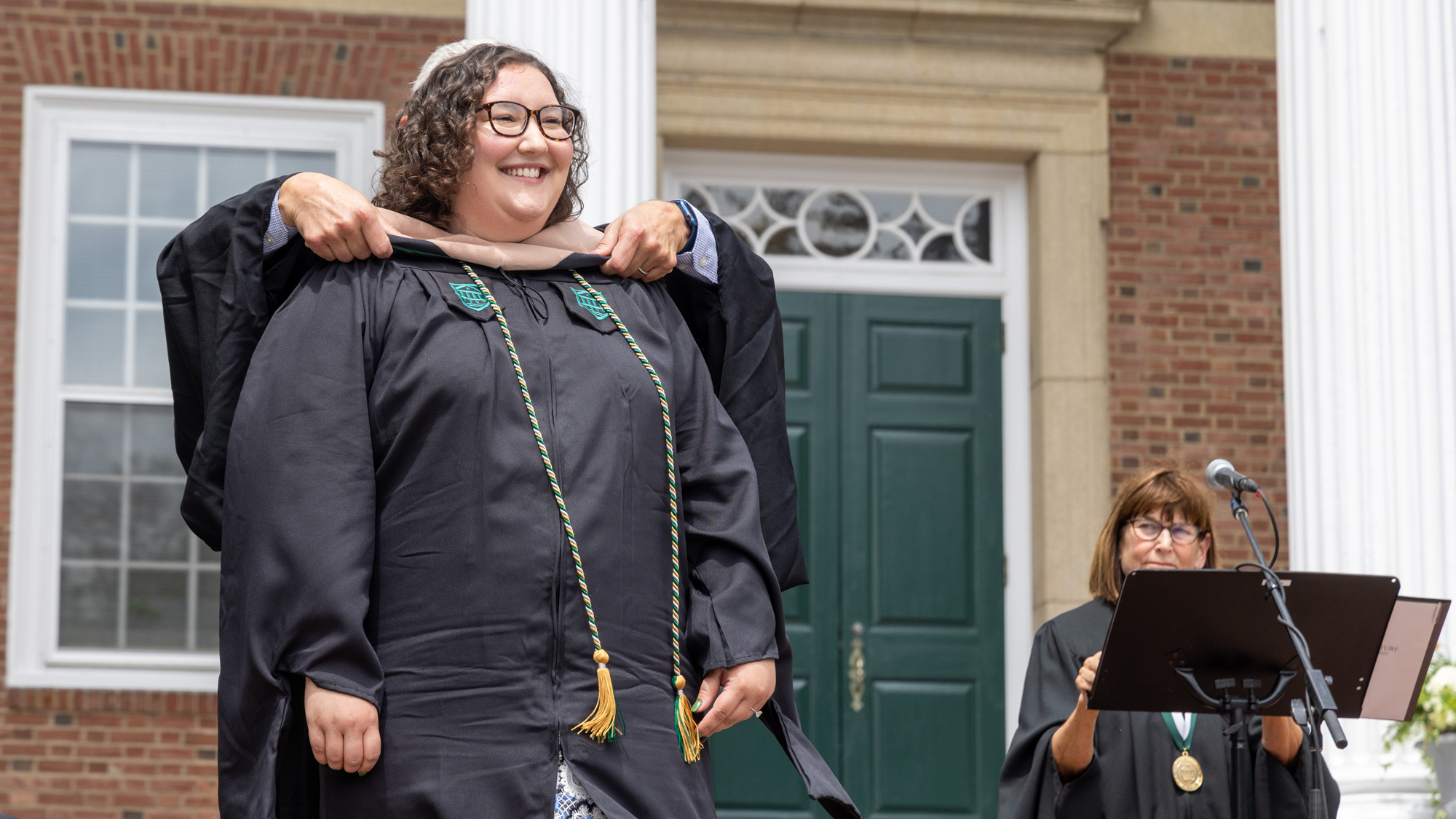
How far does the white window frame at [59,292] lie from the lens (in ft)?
24.3

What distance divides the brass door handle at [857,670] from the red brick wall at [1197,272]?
1411mm

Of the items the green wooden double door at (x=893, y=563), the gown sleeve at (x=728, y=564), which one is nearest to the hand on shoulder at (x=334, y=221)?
the gown sleeve at (x=728, y=564)

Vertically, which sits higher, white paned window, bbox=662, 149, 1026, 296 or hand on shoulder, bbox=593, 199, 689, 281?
white paned window, bbox=662, 149, 1026, 296

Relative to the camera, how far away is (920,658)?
789 centimetres

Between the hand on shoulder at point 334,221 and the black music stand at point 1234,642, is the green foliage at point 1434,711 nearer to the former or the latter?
the black music stand at point 1234,642

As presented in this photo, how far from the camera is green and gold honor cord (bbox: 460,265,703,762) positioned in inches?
101

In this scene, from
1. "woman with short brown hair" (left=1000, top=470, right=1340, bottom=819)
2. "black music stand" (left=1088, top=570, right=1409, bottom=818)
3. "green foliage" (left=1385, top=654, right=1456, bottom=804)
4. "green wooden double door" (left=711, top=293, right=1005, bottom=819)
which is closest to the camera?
"black music stand" (left=1088, top=570, right=1409, bottom=818)

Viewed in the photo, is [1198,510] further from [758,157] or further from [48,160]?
[48,160]

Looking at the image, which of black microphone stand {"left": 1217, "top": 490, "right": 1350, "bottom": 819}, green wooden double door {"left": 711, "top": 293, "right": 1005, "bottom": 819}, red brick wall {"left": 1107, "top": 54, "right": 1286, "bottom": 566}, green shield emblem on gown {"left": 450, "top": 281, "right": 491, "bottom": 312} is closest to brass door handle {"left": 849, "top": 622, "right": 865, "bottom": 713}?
green wooden double door {"left": 711, "top": 293, "right": 1005, "bottom": 819}

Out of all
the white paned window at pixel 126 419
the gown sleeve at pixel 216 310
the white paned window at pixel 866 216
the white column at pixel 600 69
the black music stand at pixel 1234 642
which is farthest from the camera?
the white paned window at pixel 866 216

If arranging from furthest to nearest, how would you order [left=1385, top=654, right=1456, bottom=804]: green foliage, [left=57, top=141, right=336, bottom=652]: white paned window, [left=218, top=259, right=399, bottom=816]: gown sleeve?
[left=57, top=141, right=336, bottom=652]: white paned window < [left=1385, top=654, right=1456, bottom=804]: green foliage < [left=218, top=259, right=399, bottom=816]: gown sleeve

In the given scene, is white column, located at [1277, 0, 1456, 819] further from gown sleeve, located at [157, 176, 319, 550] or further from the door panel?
gown sleeve, located at [157, 176, 319, 550]

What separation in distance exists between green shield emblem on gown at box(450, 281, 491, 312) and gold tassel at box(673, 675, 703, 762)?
26.5 inches

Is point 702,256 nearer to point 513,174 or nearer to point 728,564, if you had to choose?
point 513,174
